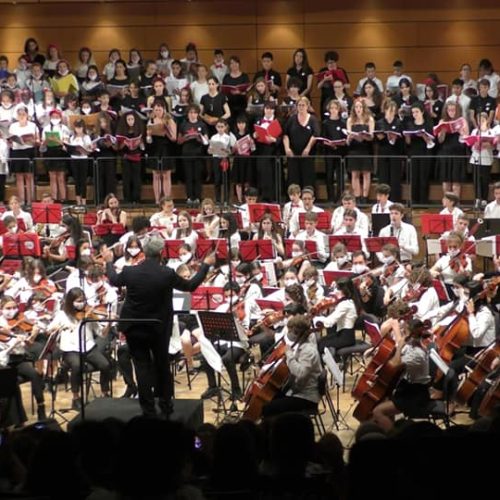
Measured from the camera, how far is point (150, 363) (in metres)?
8.38

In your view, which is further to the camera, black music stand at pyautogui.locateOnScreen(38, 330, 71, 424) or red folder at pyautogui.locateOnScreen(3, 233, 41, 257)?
red folder at pyautogui.locateOnScreen(3, 233, 41, 257)

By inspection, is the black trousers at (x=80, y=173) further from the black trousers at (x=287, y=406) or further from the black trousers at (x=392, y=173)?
the black trousers at (x=287, y=406)

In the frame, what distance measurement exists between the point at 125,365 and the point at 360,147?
5.93 m

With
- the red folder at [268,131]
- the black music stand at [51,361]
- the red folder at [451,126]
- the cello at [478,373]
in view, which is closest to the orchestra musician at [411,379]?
the cello at [478,373]

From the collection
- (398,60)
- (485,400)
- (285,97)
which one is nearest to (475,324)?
(485,400)

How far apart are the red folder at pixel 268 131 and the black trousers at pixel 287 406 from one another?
6.85m

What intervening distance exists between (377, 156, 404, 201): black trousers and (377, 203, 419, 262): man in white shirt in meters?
2.01

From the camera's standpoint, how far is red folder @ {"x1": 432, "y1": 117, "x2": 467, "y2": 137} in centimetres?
1484

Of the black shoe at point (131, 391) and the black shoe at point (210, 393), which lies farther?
the black shoe at point (210, 393)

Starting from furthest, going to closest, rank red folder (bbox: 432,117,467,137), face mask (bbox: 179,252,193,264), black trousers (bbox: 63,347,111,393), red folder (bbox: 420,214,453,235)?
red folder (bbox: 432,117,467,137), red folder (bbox: 420,214,453,235), face mask (bbox: 179,252,193,264), black trousers (bbox: 63,347,111,393)

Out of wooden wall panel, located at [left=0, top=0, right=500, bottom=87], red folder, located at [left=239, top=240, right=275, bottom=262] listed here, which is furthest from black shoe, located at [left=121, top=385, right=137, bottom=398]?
wooden wall panel, located at [left=0, top=0, right=500, bottom=87]

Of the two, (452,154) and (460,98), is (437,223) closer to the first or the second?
(452,154)

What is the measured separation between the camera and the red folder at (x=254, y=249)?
12.2 metres

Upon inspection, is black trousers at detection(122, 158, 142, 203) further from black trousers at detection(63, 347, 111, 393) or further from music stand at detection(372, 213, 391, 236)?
black trousers at detection(63, 347, 111, 393)
